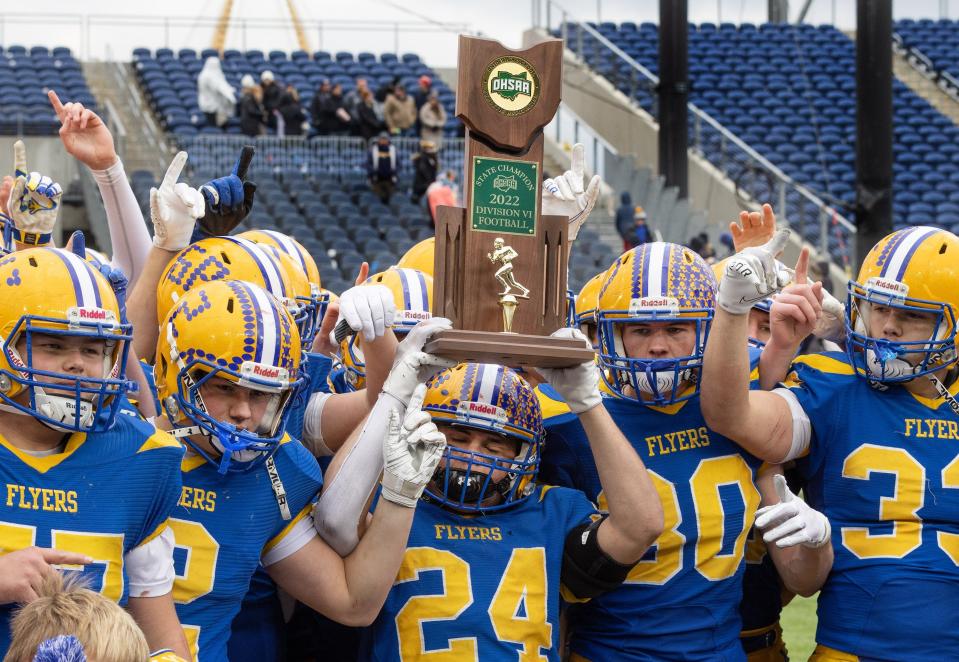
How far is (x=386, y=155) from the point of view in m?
14.0

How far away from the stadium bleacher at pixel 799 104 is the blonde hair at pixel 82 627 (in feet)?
45.9

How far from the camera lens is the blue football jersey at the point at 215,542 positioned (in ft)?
9.45

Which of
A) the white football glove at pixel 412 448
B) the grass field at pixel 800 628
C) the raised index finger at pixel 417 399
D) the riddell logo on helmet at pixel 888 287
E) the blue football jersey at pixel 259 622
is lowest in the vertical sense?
the grass field at pixel 800 628

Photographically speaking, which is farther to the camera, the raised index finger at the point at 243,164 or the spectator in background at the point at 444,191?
the spectator in background at the point at 444,191

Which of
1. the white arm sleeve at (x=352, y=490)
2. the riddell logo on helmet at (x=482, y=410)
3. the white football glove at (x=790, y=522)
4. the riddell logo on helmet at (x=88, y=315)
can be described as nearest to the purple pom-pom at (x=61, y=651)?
the riddell logo on helmet at (x=88, y=315)

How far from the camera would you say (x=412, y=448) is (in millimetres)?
2820

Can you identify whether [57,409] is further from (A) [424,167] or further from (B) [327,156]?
(B) [327,156]

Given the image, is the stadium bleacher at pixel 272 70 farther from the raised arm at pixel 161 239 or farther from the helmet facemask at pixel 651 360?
the helmet facemask at pixel 651 360

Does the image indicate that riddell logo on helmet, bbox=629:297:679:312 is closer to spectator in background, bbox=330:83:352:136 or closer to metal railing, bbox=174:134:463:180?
metal railing, bbox=174:134:463:180

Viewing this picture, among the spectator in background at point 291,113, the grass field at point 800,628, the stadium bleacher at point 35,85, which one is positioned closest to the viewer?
the grass field at point 800,628

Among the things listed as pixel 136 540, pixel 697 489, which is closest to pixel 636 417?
pixel 697 489

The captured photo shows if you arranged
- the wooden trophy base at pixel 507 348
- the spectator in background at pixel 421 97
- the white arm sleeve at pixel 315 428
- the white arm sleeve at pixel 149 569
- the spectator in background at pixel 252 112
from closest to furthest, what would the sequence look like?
1. the white arm sleeve at pixel 149 569
2. the wooden trophy base at pixel 507 348
3. the white arm sleeve at pixel 315 428
4. the spectator in background at pixel 252 112
5. the spectator in background at pixel 421 97

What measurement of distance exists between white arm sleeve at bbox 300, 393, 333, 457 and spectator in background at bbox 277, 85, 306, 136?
11206mm

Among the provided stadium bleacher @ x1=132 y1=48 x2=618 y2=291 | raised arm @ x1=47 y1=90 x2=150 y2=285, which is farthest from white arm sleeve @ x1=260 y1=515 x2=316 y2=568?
stadium bleacher @ x1=132 y1=48 x2=618 y2=291
